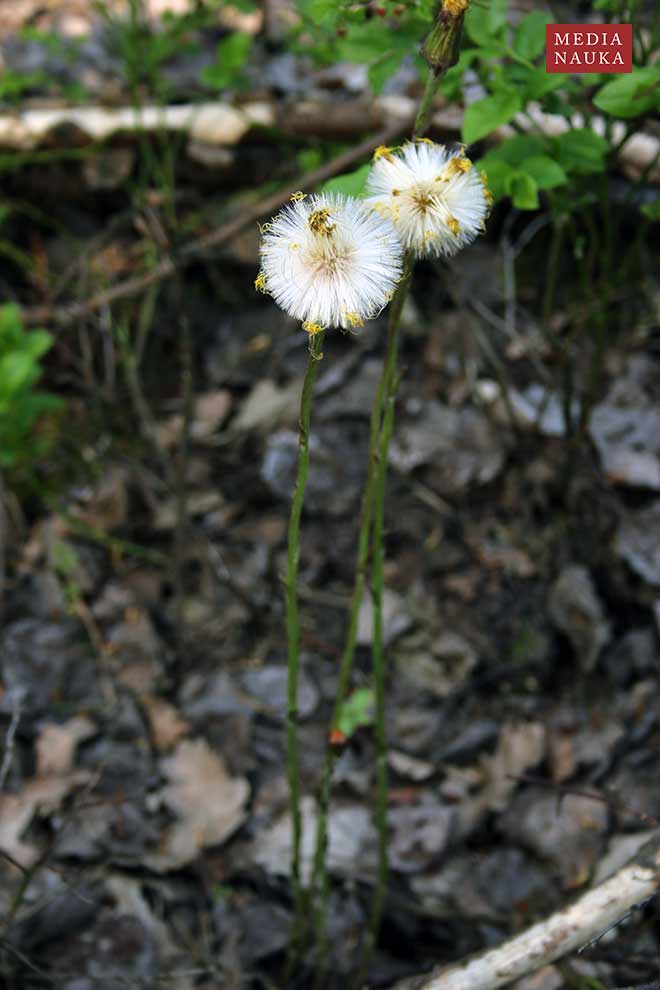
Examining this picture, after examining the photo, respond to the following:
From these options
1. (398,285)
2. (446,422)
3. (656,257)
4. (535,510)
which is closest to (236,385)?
(446,422)

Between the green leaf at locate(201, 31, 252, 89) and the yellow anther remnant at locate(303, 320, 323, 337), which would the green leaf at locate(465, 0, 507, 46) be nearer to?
the yellow anther remnant at locate(303, 320, 323, 337)

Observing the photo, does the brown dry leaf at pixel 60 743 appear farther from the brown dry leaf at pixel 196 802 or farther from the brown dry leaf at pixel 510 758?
the brown dry leaf at pixel 510 758

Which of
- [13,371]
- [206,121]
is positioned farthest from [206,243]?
[13,371]

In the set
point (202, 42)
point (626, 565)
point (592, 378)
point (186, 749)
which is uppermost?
point (202, 42)

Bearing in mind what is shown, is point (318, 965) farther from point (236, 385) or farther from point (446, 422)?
point (236, 385)

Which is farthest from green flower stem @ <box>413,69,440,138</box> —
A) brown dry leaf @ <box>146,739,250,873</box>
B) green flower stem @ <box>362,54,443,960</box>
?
brown dry leaf @ <box>146,739,250,873</box>

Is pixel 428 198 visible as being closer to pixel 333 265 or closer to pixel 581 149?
pixel 333 265
